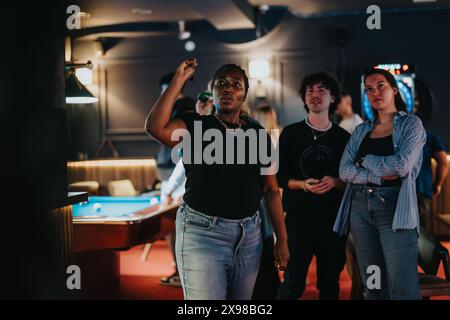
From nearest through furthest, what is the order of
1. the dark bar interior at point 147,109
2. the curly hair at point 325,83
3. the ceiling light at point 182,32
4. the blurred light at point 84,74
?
the dark bar interior at point 147,109 < the curly hair at point 325,83 < the blurred light at point 84,74 < the ceiling light at point 182,32

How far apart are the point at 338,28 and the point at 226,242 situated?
5635mm

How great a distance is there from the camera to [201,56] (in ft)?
25.1

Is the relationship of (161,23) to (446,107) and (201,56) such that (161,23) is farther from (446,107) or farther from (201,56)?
(446,107)

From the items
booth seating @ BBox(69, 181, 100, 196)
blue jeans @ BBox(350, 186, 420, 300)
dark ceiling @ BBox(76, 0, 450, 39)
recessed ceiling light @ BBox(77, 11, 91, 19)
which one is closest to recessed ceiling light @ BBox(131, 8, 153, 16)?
dark ceiling @ BBox(76, 0, 450, 39)

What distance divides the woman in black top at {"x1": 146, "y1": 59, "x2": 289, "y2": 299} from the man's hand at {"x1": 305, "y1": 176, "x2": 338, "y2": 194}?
596mm

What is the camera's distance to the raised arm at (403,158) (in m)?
2.49

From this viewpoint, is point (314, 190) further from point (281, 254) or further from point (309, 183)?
point (281, 254)

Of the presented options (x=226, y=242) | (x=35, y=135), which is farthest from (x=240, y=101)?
(x=35, y=135)

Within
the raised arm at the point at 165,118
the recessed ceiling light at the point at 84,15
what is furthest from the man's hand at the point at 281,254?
the recessed ceiling light at the point at 84,15

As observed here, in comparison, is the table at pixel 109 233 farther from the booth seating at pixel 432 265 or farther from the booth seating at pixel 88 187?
the booth seating at pixel 88 187

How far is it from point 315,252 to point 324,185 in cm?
37

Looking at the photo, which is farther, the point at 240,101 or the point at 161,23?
the point at 161,23

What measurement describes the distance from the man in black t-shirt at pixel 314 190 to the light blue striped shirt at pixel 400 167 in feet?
0.45

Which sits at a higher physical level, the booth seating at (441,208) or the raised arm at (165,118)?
the raised arm at (165,118)
